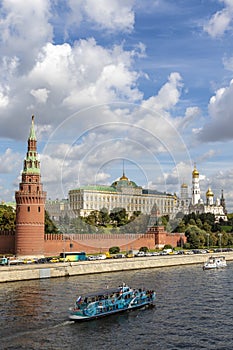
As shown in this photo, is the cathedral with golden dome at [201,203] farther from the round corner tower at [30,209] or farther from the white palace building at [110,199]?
the round corner tower at [30,209]

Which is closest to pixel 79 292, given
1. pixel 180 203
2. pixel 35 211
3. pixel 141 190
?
pixel 35 211

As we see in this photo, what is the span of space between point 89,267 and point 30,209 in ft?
40.0

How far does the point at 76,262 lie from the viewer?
5447cm

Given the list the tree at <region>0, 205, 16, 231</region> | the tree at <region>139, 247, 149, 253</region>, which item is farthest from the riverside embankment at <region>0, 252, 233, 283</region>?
the tree at <region>0, 205, 16, 231</region>

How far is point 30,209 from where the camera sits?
62500mm

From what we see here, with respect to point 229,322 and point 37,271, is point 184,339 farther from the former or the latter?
point 37,271

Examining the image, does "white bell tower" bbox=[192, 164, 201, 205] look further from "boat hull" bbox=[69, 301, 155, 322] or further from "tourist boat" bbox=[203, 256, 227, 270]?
"boat hull" bbox=[69, 301, 155, 322]

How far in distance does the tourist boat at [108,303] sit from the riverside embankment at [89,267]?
51.2ft

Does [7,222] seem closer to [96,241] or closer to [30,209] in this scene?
[30,209]

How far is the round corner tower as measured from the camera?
62000 mm

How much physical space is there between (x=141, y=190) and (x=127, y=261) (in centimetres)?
6398

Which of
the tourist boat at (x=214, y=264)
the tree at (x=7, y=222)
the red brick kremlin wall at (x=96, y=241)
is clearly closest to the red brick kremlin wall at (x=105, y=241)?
the red brick kremlin wall at (x=96, y=241)

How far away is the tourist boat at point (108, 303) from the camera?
1206 inches

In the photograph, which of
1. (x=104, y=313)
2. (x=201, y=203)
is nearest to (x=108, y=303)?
(x=104, y=313)
